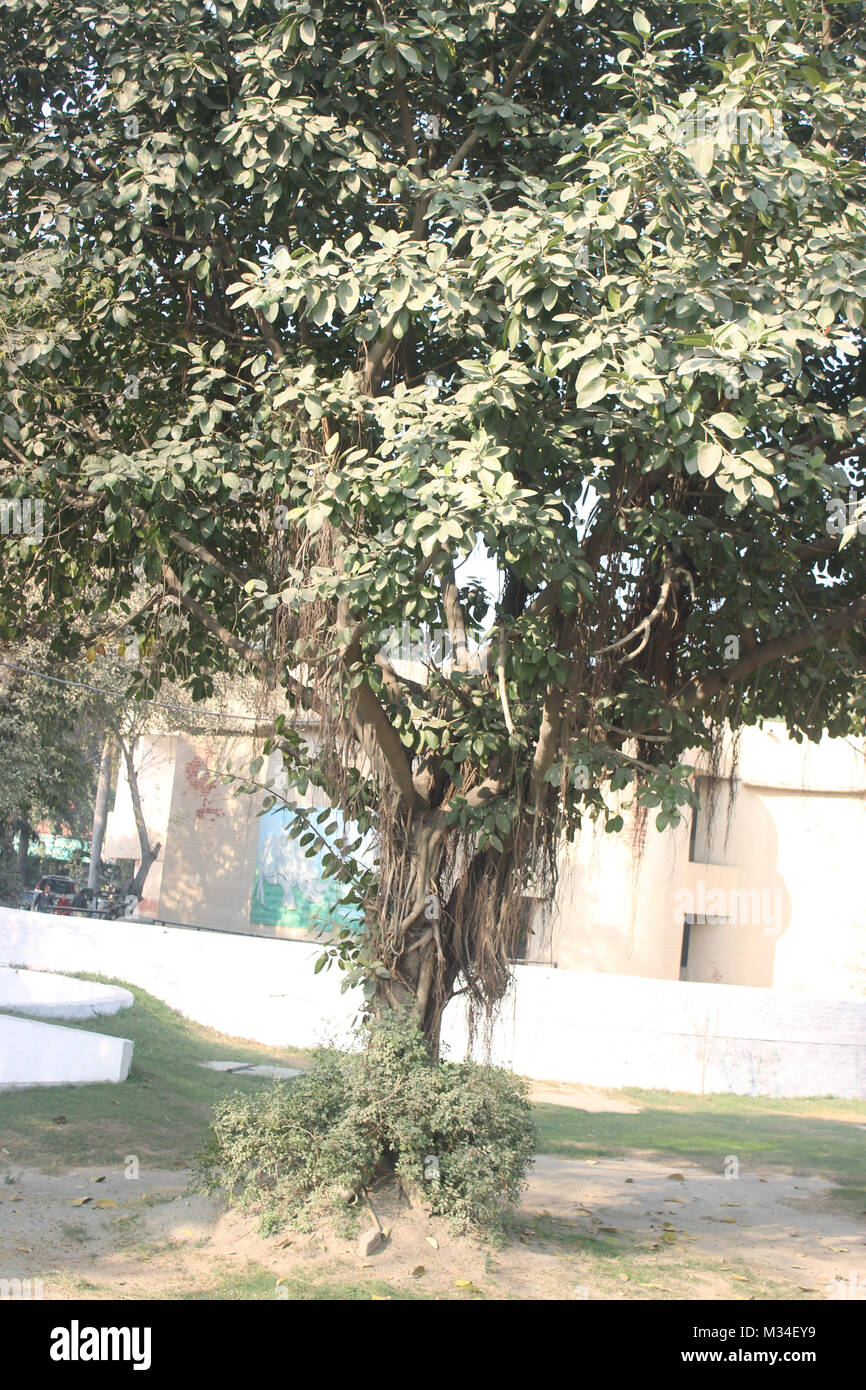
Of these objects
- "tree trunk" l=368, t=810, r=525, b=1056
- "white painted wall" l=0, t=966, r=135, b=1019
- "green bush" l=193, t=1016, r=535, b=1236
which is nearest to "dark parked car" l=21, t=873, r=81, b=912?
"white painted wall" l=0, t=966, r=135, b=1019

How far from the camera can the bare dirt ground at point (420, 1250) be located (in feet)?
19.0

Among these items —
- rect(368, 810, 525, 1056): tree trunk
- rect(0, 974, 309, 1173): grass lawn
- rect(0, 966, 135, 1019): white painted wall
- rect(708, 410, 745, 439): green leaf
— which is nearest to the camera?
rect(708, 410, 745, 439): green leaf

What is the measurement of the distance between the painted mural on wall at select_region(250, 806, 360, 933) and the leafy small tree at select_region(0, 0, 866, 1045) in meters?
15.0

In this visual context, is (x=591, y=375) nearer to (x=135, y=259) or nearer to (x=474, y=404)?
(x=474, y=404)

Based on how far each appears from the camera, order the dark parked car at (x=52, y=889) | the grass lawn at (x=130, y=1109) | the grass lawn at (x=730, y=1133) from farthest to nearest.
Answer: the dark parked car at (x=52, y=889), the grass lawn at (x=730, y=1133), the grass lawn at (x=130, y=1109)

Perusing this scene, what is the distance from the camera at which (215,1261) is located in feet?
19.8

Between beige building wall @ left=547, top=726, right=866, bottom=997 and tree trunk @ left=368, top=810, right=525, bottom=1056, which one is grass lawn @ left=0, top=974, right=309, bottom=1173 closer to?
tree trunk @ left=368, top=810, right=525, bottom=1056

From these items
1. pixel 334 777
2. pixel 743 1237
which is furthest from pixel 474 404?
pixel 743 1237

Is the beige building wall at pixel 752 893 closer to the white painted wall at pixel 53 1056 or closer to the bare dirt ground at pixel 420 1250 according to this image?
the white painted wall at pixel 53 1056

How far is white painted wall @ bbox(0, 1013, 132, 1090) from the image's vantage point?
34.4 feet

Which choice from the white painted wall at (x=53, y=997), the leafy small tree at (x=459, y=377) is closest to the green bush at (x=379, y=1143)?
the leafy small tree at (x=459, y=377)

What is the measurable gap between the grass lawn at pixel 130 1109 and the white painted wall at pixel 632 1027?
1543 mm

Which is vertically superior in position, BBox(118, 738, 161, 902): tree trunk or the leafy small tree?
the leafy small tree

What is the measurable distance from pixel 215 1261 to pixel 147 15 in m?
6.40
